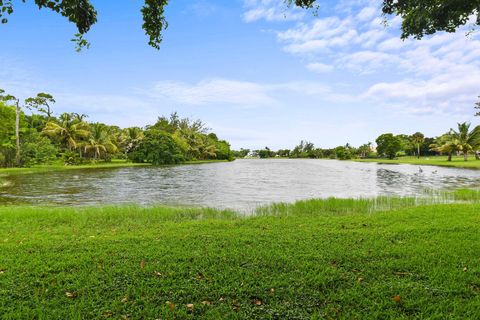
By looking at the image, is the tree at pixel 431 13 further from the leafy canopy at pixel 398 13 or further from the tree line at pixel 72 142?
the tree line at pixel 72 142

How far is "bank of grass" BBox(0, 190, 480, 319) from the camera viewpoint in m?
3.37

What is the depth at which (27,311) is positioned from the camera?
10.8 feet

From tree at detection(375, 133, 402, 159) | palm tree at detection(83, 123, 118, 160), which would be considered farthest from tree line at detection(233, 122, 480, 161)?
palm tree at detection(83, 123, 118, 160)

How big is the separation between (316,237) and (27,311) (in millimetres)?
4739

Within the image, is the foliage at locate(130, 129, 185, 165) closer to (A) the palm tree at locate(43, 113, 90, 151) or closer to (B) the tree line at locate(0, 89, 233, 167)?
(B) the tree line at locate(0, 89, 233, 167)

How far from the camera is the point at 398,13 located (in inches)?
274

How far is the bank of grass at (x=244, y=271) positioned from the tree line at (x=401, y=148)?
165 feet

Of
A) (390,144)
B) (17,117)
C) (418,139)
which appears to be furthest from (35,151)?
(418,139)

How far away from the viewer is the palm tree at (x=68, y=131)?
42.1 m

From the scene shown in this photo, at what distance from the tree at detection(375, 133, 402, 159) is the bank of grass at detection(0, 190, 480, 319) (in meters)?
69.8

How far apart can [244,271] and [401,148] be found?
262 ft

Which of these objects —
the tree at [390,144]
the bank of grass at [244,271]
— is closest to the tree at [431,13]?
the bank of grass at [244,271]

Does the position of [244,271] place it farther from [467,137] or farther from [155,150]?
[467,137]

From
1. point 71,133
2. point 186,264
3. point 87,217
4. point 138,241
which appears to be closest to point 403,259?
point 186,264
